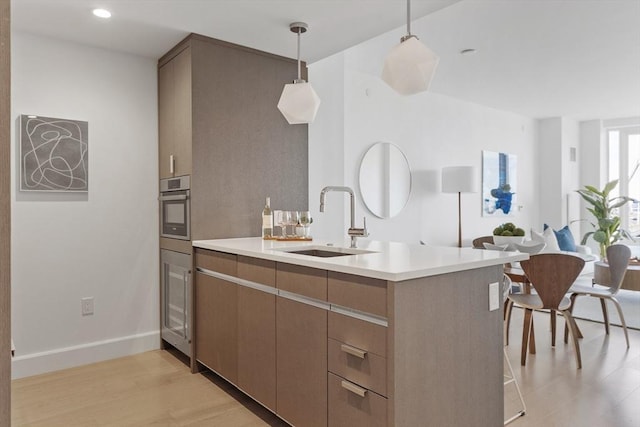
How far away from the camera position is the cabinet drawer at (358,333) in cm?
166

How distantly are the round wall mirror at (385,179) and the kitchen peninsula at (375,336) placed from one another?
240cm

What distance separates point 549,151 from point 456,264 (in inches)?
260

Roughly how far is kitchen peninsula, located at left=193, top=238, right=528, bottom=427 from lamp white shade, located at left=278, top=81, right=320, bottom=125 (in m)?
0.83

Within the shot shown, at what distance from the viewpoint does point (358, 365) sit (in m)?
1.75

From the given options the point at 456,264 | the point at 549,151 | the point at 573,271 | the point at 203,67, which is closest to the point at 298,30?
the point at 203,67

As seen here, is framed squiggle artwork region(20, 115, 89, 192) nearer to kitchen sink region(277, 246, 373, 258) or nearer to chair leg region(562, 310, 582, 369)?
kitchen sink region(277, 246, 373, 258)

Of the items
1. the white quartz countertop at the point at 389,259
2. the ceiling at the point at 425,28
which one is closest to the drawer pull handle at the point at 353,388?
the white quartz countertop at the point at 389,259

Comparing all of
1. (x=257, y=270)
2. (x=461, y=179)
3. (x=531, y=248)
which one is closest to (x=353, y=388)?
(x=257, y=270)

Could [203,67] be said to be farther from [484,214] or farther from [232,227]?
[484,214]

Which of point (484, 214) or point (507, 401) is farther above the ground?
point (484, 214)

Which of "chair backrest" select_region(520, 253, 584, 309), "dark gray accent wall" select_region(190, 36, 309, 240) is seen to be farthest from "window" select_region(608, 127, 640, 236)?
"dark gray accent wall" select_region(190, 36, 309, 240)

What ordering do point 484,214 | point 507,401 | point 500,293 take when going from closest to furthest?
point 500,293, point 507,401, point 484,214

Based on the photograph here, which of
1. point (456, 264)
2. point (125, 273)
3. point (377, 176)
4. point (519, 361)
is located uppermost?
point (377, 176)

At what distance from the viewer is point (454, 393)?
182 cm
